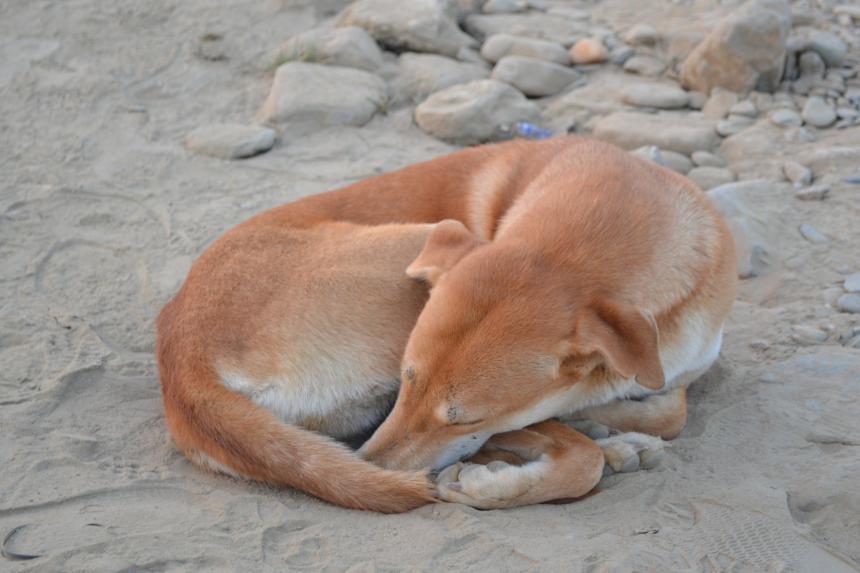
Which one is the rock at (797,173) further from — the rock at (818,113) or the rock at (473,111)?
the rock at (473,111)

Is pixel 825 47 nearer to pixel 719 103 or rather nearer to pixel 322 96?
pixel 719 103

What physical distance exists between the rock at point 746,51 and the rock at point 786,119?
39 centimetres

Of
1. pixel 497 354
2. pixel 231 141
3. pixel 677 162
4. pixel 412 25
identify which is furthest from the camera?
pixel 412 25

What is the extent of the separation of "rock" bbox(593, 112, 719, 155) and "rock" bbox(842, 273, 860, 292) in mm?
1734

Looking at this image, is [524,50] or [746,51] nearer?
[746,51]

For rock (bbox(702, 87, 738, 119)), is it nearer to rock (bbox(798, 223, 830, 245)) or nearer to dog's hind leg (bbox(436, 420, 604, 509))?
rock (bbox(798, 223, 830, 245))

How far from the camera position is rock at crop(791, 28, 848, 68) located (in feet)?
23.0

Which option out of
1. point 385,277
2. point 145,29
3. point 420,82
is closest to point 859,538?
point 385,277

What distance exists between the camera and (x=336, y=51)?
7.32 metres

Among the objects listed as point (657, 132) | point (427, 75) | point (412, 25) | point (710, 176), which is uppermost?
point (412, 25)

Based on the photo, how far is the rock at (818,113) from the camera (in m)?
6.46

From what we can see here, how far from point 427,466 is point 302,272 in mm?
974

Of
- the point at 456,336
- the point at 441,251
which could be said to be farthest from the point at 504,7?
the point at 456,336

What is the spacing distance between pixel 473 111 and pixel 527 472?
378 cm
